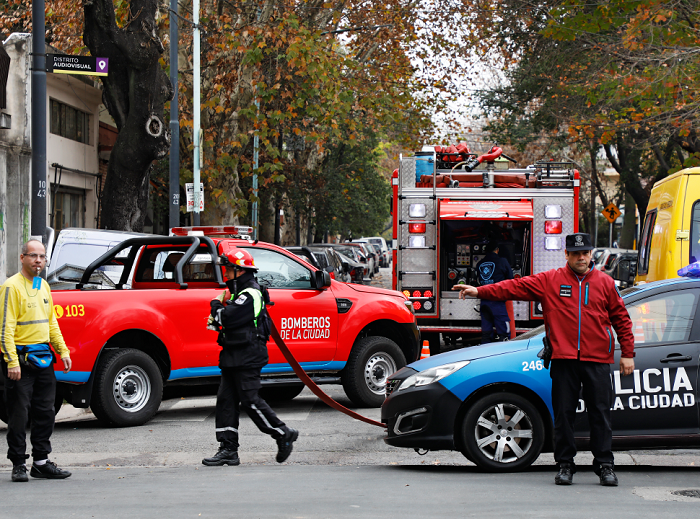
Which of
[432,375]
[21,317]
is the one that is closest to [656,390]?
[432,375]

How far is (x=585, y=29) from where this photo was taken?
68.6 feet

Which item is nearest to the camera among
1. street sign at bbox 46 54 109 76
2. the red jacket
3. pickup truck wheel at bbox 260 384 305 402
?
the red jacket

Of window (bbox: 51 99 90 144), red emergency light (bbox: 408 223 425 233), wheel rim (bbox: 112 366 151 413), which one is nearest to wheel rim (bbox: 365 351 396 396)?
wheel rim (bbox: 112 366 151 413)

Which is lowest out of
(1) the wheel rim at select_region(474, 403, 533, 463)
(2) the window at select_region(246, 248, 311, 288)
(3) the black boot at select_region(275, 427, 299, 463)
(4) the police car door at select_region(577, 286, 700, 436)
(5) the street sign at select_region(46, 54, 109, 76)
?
(3) the black boot at select_region(275, 427, 299, 463)

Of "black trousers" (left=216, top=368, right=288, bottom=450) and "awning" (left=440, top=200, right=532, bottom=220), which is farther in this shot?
"awning" (left=440, top=200, right=532, bottom=220)

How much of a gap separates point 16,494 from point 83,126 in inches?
836

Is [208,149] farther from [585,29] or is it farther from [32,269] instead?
[32,269]

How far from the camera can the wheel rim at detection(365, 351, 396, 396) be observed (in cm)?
1044

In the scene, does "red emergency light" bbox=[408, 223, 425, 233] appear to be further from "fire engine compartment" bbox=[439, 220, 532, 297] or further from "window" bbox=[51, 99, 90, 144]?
"window" bbox=[51, 99, 90, 144]

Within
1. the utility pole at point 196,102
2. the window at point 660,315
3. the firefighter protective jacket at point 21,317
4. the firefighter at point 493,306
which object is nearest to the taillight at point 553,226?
the firefighter at point 493,306

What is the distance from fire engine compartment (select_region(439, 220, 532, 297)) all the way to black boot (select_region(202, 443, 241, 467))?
7313 millimetres

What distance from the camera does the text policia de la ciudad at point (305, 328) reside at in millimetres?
10031

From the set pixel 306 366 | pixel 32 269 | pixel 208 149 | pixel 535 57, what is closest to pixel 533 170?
pixel 306 366

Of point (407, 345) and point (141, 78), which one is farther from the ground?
Result: point (141, 78)
